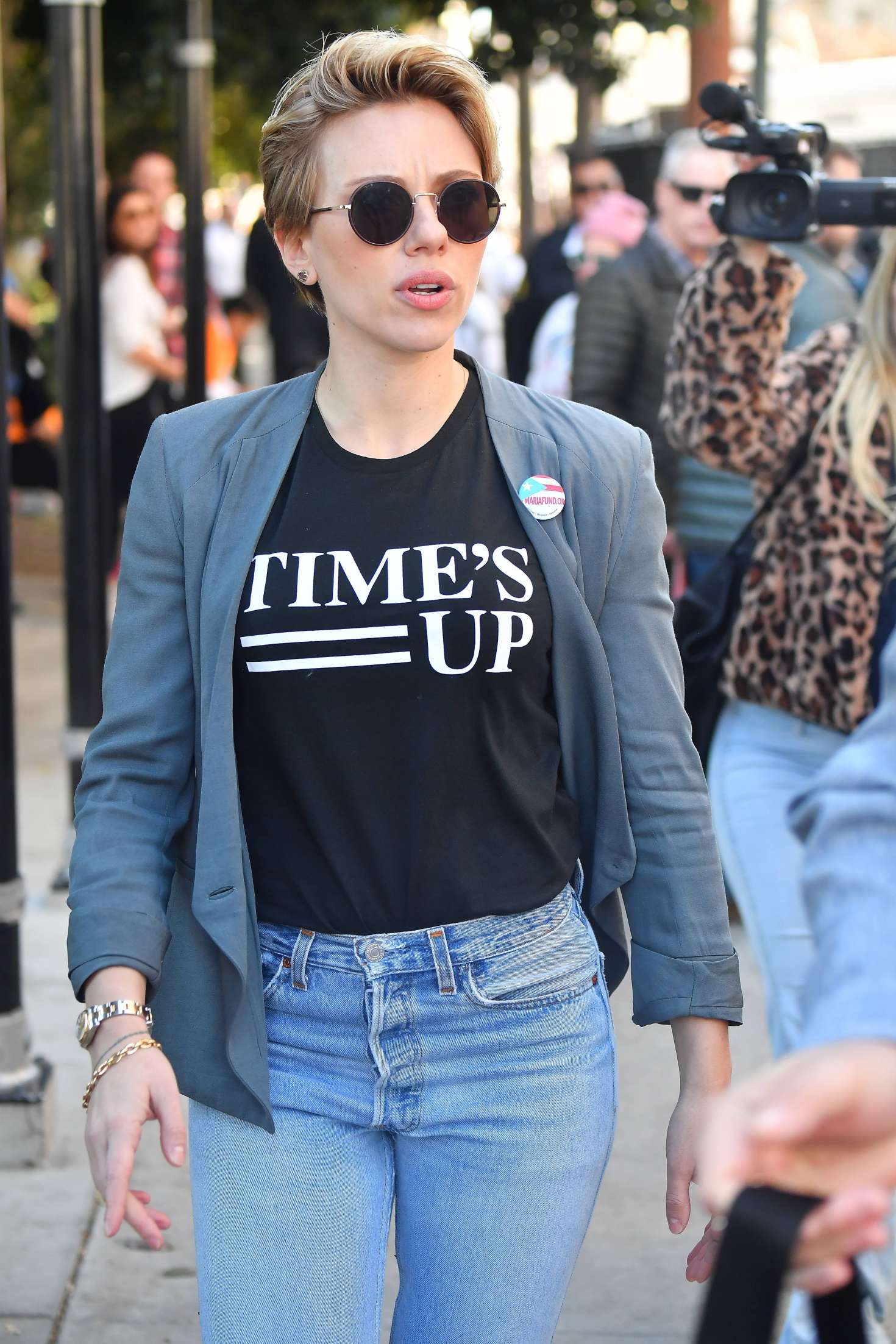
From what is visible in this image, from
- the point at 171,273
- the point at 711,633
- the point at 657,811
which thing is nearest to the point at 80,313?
the point at 711,633

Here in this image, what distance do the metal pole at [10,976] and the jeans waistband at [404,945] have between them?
184cm

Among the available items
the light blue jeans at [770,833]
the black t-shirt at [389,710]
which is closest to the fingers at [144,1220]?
the black t-shirt at [389,710]

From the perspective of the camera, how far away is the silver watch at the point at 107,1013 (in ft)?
6.29

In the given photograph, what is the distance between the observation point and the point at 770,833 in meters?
3.12

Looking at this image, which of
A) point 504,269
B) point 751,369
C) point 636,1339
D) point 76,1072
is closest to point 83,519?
point 76,1072

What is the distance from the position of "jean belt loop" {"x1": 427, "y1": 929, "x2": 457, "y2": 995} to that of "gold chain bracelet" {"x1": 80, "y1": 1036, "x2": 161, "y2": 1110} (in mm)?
315

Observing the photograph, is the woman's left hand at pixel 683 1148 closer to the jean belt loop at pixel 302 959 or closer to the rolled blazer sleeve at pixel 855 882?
the jean belt loop at pixel 302 959

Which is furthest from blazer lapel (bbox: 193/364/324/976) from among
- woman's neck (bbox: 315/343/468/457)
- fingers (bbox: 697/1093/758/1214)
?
fingers (bbox: 697/1093/758/1214)

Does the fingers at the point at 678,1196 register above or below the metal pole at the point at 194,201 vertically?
below

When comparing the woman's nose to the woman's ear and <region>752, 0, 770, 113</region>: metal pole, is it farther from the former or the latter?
<region>752, 0, 770, 113</region>: metal pole

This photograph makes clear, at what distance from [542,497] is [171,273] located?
823 cm

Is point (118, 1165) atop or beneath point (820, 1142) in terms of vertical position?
beneath

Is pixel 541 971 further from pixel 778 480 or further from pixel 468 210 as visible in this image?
pixel 778 480

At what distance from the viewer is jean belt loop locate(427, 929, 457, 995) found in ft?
6.42
